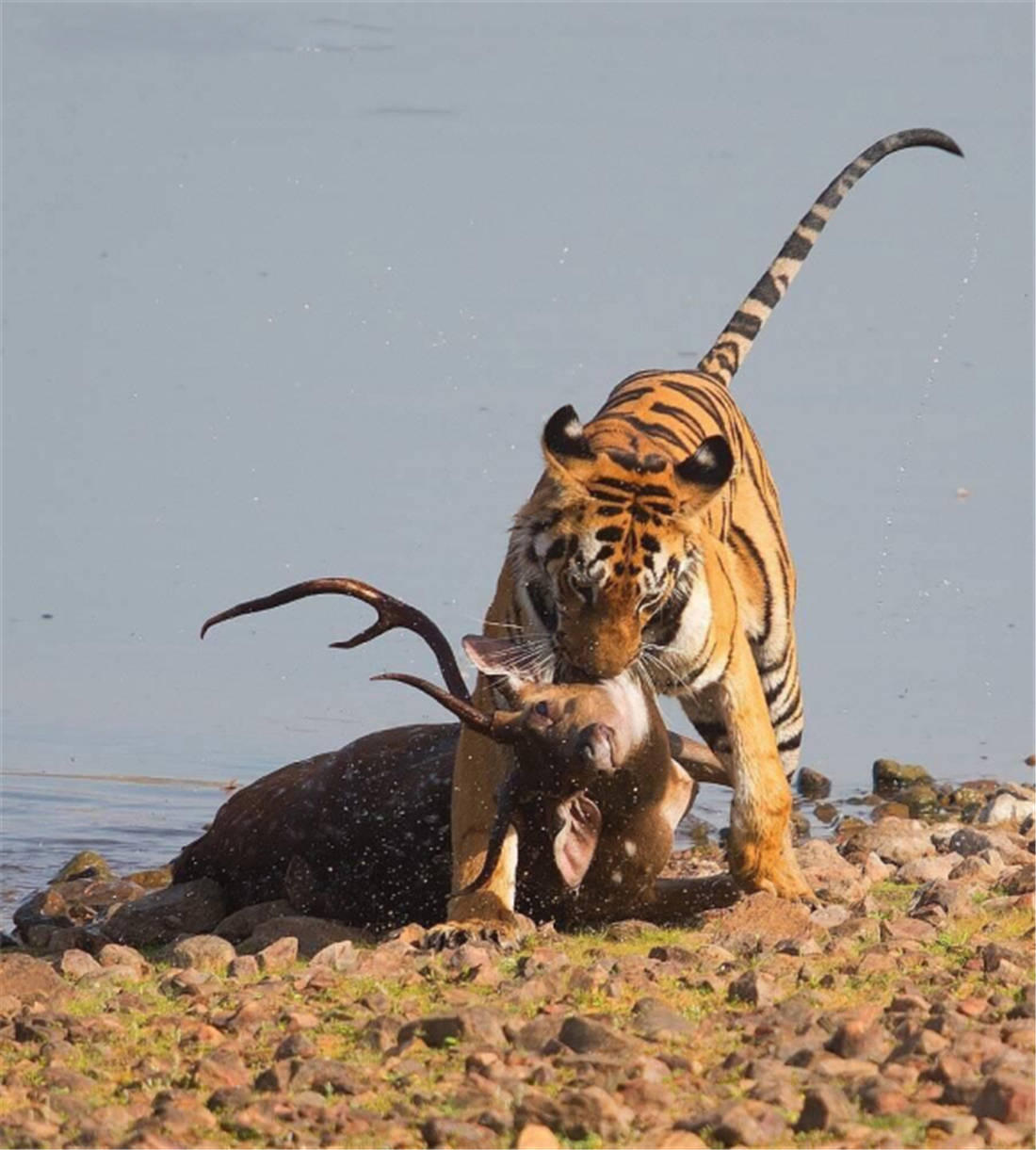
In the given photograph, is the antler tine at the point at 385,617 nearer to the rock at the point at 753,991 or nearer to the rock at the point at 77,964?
the rock at the point at 77,964

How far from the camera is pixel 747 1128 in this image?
216 inches

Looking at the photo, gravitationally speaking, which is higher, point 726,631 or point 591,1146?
point 726,631

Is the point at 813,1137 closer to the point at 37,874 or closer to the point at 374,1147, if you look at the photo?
the point at 374,1147

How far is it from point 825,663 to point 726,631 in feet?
24.0

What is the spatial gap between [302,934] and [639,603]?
4.52ft

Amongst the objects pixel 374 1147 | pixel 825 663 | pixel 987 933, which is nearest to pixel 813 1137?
pixel 374 1147

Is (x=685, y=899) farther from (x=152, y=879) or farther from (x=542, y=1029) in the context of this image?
(x=152, y=879)

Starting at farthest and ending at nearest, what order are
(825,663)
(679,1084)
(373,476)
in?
1. (373,476)
2. (825,663)
3. (679,1084)

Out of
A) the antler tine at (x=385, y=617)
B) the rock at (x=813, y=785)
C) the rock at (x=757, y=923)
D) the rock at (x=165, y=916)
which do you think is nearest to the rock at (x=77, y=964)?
the rock at (x=165, y=916)

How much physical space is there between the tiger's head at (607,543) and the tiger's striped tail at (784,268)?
2.29 metres

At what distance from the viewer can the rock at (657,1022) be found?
633cm

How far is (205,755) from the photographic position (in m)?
13.4

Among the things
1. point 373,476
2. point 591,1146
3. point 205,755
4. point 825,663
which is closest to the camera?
point 591,1146

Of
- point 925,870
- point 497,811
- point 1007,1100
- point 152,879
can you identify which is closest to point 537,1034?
point 1007,1100
